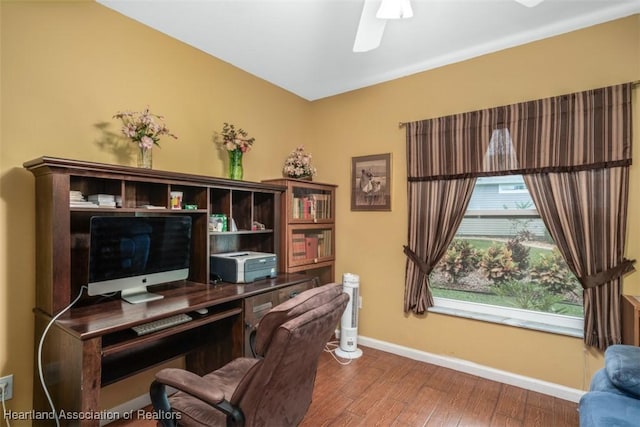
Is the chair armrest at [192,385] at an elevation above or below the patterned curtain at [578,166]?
below

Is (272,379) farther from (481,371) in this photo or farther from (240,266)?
(481,371)

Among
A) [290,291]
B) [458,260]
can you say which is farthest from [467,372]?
[290,291]

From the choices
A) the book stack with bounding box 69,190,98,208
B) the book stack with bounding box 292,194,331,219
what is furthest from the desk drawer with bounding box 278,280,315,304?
the book stack with bounding box 69,190,98,208

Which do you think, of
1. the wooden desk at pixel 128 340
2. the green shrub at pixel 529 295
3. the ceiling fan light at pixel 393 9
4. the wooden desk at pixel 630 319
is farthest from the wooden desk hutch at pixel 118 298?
the wooden desk at pixel 630 319

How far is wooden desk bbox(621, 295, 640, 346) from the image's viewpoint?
6.11 feet

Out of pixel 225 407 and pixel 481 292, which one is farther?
pixel 481 292

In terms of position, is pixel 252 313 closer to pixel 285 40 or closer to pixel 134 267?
pixel 134 267

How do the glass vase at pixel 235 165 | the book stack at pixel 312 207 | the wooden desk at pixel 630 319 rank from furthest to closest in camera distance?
the book stack at pixel 312 207 → the glass vase at pixel 235 165 → the wooden desk at pixel 630 319

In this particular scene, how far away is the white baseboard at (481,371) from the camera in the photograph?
2320mm

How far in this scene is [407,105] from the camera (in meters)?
3.05

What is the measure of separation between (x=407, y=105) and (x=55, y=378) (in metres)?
3.23

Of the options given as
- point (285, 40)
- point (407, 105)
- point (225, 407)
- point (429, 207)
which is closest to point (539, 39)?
point (407, 105)

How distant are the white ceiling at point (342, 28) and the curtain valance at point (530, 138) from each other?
54 centimetres

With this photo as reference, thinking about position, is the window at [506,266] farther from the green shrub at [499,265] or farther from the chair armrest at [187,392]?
the chair armrest at [187,392]
